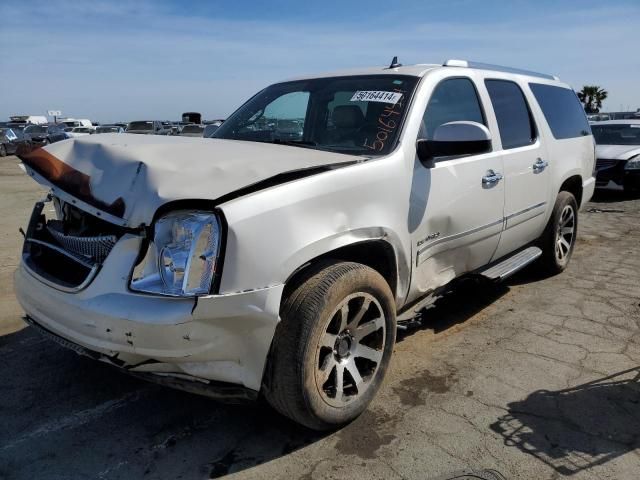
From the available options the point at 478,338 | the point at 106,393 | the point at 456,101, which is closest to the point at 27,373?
the point at 106,393

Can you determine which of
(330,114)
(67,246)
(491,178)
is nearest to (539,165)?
(491,178)

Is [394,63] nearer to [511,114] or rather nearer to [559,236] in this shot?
[511,114]

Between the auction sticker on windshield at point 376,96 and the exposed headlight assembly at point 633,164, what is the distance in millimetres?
8971

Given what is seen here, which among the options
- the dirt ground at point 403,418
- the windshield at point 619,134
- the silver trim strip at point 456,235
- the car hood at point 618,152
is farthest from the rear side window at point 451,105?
the windshield at point 619,134

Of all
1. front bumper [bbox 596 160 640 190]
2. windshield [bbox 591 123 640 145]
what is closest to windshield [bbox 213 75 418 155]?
front bumper [bbox 596 160 640 190]

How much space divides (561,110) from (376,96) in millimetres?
2676

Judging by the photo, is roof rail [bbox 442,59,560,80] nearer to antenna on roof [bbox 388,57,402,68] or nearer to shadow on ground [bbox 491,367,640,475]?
antenna on roof [bbox 388,57,402,68]

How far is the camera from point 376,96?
11.3 ft

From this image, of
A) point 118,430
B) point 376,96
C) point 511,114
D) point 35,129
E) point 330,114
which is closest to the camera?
point 118,430

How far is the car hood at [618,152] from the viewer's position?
10.7 metres

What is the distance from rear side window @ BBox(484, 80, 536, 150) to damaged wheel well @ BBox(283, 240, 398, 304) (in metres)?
1.57

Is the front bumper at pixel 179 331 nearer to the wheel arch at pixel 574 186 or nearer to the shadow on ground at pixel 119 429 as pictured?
the shadow on ground at pixel 119 429

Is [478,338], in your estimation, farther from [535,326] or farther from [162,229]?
[162,229]

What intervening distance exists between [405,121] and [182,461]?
2.16 meters
